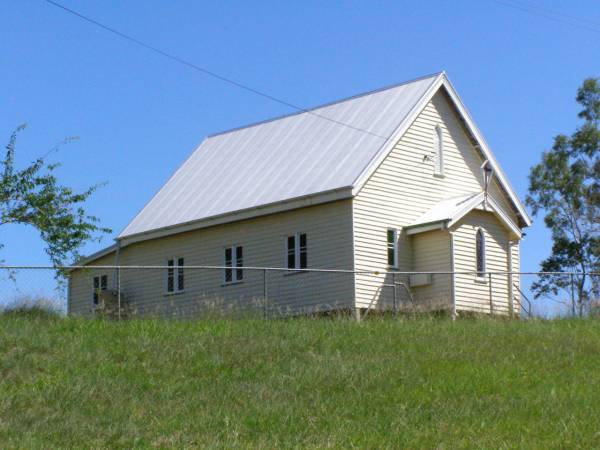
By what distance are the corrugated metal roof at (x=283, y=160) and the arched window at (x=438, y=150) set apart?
1502 mm

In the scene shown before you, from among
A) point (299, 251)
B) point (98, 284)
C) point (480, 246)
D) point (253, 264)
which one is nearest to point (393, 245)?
point (299, 251)

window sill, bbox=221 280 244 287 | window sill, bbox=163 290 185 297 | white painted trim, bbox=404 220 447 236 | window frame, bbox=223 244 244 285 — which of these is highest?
white painted trim, bbox=404 220 447 236

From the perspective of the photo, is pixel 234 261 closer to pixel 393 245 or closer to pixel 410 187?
pixel 393 245

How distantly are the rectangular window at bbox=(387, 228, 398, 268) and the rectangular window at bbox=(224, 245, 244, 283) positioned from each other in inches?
196

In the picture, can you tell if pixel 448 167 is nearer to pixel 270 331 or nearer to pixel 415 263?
pixel 415 263

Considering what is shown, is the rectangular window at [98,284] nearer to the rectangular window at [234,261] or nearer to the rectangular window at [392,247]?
the rectangular window at [234,261]

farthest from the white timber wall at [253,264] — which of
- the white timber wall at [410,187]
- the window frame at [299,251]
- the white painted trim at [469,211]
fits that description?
the white painted trim at [469,211]

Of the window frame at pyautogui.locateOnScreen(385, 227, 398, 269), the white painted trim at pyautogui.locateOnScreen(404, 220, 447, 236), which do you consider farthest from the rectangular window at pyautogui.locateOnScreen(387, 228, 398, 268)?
the white painted trim at pyautogui.locateOnScreen(404, 220, 447, 236)

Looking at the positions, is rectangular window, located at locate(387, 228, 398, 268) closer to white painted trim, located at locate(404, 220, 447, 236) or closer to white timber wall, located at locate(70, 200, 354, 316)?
white painted trim, located at locate(404, 220, 447, 236)

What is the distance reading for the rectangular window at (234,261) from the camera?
1637 inches

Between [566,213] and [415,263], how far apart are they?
2402 cm

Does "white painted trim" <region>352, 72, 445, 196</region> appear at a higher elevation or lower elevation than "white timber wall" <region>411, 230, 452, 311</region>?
higher

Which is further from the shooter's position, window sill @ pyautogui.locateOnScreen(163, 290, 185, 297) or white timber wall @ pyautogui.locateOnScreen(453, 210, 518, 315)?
window sill @ pyautogui.locateOnScreen(163, 290, 185, 297)

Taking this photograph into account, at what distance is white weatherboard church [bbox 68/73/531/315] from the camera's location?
127ft
